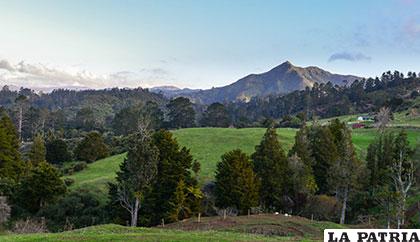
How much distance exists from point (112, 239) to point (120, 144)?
3003 inches

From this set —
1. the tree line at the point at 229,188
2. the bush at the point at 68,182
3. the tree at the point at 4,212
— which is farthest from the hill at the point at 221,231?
the bush at the point at 68,182

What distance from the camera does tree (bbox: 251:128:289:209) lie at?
58.0 meters

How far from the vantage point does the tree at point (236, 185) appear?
53.3m

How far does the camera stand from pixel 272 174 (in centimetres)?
5838

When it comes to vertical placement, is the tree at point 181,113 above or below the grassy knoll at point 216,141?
above

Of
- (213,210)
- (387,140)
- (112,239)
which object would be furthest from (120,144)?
(112,239)

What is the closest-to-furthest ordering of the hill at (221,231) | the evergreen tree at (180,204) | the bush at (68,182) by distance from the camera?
the hill at (221,231) < the evergreen tree at (180,204) < the bush at (68,182)

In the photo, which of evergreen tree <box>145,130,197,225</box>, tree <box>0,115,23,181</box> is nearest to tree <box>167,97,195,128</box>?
tree <box>0,115,23,181</box>

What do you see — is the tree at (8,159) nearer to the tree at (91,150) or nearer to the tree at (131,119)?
the tree at (91,150)

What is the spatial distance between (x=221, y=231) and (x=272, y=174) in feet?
78.9

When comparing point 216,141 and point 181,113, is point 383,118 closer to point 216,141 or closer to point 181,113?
point 216,141

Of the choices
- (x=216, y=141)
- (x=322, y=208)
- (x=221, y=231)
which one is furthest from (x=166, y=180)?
(x=216, y=141)

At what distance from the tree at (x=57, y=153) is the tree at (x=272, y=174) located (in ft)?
144

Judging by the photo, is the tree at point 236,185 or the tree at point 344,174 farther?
the tree at point 344,174
